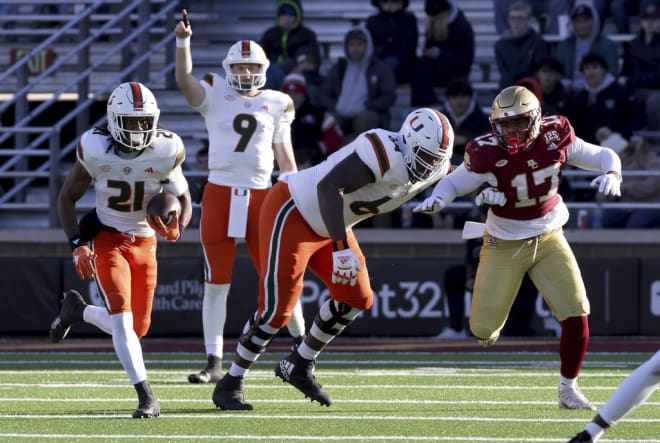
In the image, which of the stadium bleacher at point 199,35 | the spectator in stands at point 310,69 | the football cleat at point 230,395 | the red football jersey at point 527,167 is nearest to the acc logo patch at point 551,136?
the red football jersey at point 527,167

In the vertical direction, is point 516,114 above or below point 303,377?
above

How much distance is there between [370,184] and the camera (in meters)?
6.44

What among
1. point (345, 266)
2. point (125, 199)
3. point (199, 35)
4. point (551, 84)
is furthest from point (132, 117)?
point (199, 35)

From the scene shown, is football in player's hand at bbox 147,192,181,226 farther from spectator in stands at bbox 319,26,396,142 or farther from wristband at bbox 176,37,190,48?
spectator in stands at bbox 319,26,396,142

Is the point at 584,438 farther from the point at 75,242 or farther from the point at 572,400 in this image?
the point at 75,242

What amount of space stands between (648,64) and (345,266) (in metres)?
7.12

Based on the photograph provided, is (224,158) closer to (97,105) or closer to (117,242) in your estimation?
(117,242)

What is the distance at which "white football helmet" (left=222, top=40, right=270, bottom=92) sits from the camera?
8.04 m

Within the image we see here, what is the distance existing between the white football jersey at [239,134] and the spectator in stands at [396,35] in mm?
5090

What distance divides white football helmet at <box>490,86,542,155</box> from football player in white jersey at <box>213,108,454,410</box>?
301 mm

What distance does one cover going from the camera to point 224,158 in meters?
8.04

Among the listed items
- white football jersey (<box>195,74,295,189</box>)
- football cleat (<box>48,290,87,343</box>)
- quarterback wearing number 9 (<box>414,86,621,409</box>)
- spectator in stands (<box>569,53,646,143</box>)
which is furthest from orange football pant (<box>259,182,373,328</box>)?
spectator in stands (<box>569,53,646,143</box>)

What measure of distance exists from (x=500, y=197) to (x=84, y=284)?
18.6 feet

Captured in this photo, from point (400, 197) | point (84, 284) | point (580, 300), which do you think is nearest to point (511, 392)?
point (580, 300)
